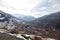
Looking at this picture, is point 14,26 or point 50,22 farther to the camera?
point 50,22

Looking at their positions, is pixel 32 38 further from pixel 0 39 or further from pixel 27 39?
pixel 0 39

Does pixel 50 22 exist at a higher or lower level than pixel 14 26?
higher

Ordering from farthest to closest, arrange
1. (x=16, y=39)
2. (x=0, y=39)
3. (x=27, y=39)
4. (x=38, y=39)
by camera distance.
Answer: (x=38, y=39), (x=27, y=39), (x=16, y=39), (x=0, y=39)

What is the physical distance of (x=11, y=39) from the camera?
45.1ft

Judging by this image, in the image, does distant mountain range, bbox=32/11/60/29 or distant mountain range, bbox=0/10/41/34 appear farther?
distant mountain range, bbox=32/11/60/29

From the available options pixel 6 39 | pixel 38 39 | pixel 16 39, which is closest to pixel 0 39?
pixel 6 39

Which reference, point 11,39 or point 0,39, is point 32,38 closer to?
point 11,39

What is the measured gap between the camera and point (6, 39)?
13.6m

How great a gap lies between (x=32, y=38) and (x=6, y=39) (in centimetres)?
353

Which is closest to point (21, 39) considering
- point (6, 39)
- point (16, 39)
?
point (16, 39)

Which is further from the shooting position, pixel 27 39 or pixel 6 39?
pixel 27 39

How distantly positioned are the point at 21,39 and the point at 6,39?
6.11 feet

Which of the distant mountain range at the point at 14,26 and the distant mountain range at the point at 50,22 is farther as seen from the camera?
the distant mountain range at the point at 50,22

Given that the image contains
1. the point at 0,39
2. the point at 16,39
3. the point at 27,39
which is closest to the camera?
the point at 0,39
